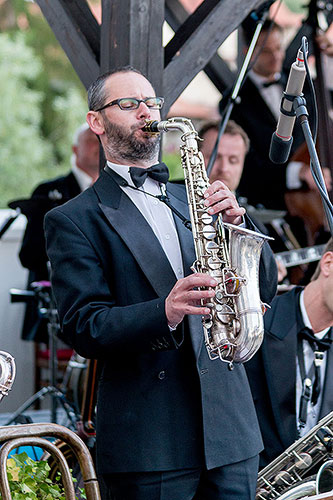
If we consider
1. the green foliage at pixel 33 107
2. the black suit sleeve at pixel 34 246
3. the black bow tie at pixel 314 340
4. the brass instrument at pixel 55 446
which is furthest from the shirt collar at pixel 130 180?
the green foliage at pixel 33 107

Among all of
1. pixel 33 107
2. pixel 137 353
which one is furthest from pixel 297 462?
pixel 33 107

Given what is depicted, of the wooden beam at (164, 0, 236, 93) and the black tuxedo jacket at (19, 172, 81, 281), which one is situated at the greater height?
the wooden beam at (164, 0, 236, 93)

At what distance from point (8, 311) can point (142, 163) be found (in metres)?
3.78

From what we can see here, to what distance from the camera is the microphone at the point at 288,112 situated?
2.19m

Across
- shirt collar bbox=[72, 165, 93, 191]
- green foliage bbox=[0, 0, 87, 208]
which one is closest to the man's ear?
shirt collar bbox=[72, 165, 93, 191]

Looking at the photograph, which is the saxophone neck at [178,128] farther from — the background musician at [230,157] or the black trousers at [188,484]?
the background musician at [230,157]

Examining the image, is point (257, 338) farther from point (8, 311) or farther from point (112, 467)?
point (8, 311)

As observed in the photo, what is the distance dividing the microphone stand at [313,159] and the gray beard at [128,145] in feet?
1.48

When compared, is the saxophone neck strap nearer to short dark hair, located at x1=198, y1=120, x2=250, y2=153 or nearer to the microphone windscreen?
the microphone windscreen

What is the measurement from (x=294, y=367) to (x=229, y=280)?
1116mm

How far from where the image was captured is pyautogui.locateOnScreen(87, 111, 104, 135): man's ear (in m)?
2.54

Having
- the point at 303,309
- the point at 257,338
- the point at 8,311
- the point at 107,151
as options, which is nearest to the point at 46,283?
the point at 8,311

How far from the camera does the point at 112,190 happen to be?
247 cm

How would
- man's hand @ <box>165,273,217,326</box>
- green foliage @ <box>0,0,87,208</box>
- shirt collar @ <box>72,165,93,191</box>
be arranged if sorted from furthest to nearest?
1. green foliage @ <box>0,0,87,208</box>
2. shirt collar @ <box>72,165,93,191</box>
3. man's hand @ <box>165,273,217,326</box>
